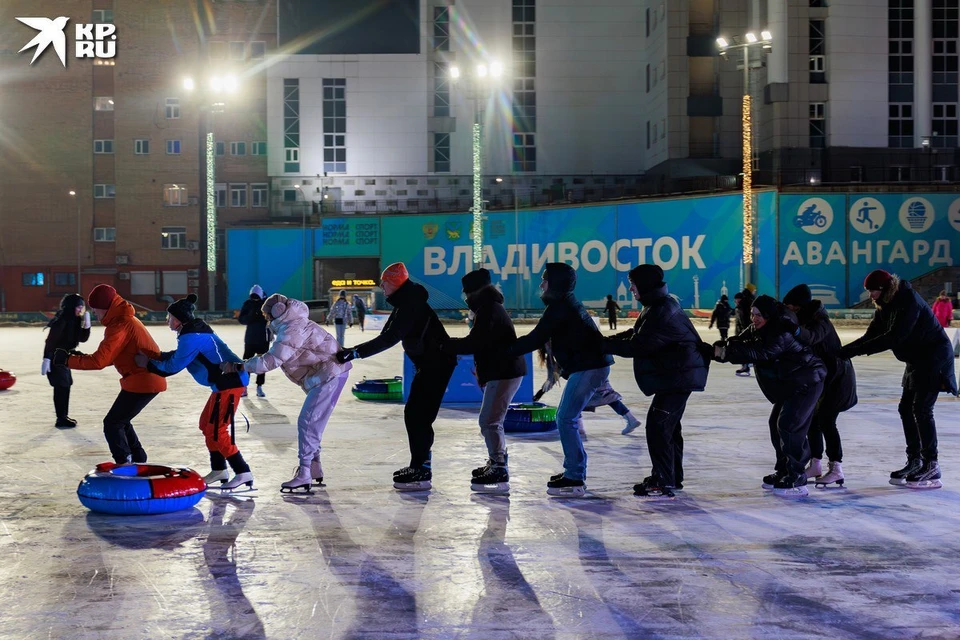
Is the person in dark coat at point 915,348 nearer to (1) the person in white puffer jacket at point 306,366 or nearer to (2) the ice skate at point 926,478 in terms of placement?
(2) the ice skate at point 926,478

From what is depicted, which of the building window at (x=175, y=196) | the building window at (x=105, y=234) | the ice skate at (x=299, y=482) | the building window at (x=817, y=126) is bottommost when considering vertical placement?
the ice skate at (x=299, y=482)

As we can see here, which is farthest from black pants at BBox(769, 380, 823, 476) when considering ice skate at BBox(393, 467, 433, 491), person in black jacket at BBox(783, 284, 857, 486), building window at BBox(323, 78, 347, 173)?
building window at BBox(323, 78, 347, 173)

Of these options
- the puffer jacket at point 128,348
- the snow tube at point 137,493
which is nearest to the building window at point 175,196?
the puffer jacket at point 128,348

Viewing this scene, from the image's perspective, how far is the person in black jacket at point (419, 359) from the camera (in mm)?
9188

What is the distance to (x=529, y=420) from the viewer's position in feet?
42.8

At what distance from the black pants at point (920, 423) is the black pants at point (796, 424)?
102 cm

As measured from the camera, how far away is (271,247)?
67.5m

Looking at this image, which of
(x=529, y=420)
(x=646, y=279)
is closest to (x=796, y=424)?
(x=646, y=279)

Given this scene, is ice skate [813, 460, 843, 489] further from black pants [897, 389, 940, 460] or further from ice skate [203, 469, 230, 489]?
ice skate [203, 469, 230, 489]

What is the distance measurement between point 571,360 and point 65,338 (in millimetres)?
7469

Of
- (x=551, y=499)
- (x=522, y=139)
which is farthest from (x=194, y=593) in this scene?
(x=522, y=139)

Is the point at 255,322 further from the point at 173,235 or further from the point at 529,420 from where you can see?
the point at 173,235

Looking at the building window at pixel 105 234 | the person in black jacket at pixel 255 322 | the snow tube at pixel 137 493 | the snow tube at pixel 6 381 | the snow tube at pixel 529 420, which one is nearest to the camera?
the snow tube at pixel 137 493

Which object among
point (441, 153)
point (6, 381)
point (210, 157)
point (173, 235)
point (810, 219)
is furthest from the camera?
point (441, 153)
